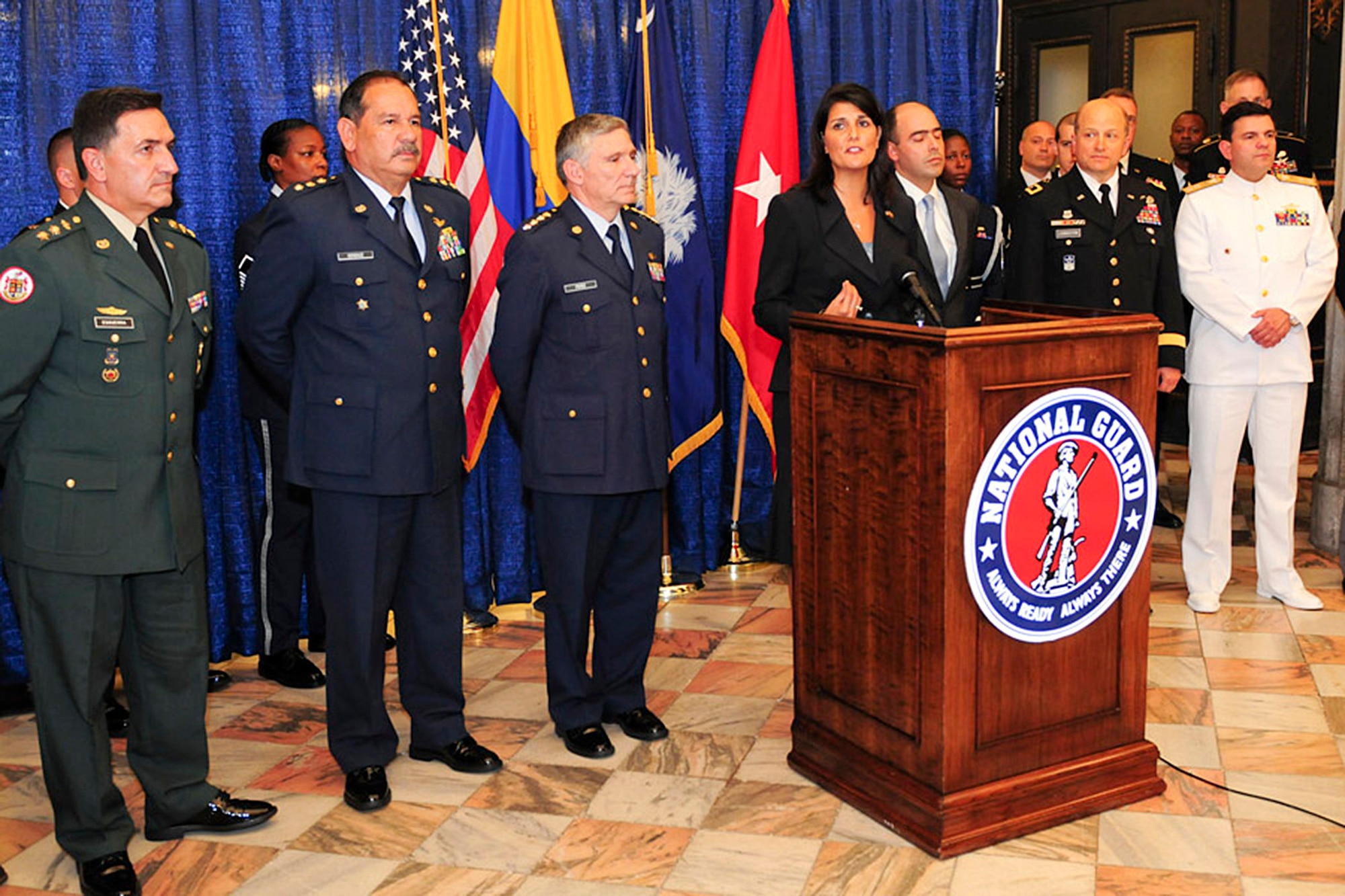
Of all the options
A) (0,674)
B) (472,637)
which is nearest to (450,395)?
(472,637)

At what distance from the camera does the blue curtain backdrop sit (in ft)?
13.7

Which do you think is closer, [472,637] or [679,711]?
[679,711]

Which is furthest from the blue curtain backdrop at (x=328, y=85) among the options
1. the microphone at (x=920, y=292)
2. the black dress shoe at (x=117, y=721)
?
the microphone at (x=920, y=292)

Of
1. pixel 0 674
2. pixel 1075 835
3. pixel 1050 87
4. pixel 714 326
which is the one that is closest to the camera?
pixel 1075 835

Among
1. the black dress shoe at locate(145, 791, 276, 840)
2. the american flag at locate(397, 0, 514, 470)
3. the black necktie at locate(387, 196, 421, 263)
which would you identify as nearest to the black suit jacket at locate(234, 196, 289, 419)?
the american flag at locate(397, 0, 514, 470)

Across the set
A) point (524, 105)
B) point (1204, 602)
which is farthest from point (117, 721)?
point (1204, 602)

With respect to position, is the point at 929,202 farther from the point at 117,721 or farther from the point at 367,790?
the point at 117,721

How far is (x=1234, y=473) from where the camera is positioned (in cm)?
490

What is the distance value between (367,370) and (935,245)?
1.83 m

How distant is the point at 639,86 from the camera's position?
5.11 metres

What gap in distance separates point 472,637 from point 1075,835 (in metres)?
2.35

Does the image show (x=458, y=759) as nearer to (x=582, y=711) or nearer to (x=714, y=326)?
(x=582, y=711)

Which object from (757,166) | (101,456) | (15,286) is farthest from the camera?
(757,166)

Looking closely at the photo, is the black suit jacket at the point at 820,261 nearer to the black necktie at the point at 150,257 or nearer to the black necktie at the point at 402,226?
the black necktie at the point at 402,226
